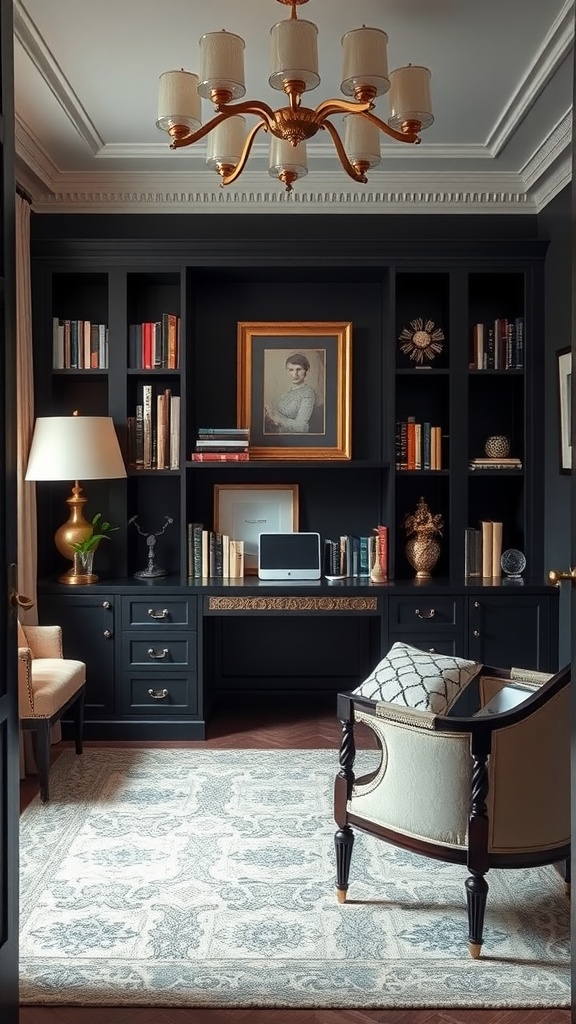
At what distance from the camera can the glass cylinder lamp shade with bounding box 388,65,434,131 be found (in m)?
2.82

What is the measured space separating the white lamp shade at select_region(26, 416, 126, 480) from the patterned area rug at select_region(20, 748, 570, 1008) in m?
1.48

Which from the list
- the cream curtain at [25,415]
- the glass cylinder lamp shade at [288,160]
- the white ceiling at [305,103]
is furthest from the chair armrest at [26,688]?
the white ceiling at [305,103]

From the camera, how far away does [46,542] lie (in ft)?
16.3

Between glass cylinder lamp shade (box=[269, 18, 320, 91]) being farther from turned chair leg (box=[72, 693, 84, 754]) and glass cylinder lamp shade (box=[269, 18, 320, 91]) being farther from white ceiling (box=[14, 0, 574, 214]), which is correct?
turned chair leg (box=[72, 693, 84, 754])

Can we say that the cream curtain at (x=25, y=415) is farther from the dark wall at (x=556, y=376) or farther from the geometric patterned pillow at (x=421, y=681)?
the dark wall at (x=556, y=376)

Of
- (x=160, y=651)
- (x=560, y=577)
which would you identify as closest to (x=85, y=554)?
(x=160, y=651)

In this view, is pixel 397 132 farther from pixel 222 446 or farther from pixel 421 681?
pixel 222 446

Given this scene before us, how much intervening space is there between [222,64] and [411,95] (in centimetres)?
62

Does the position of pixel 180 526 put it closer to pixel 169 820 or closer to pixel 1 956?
pixel 169 820

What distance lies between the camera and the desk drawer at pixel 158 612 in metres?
4.57

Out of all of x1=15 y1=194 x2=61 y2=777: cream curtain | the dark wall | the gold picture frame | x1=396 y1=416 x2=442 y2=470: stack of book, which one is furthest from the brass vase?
x1=15 y1=194 x2=61 y2=777: cream curtain

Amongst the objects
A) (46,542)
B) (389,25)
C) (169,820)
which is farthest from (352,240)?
(169,820)

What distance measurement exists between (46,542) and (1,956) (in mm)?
3115

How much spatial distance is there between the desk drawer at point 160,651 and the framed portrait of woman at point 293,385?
1.21m
